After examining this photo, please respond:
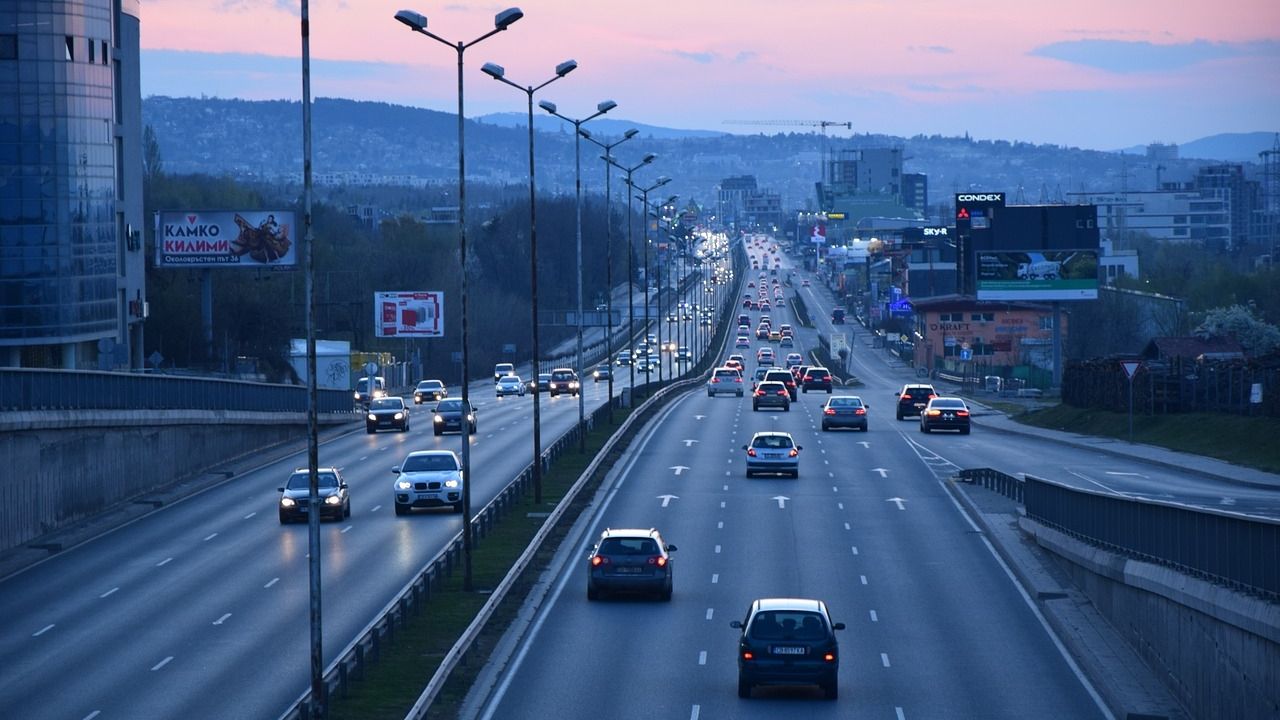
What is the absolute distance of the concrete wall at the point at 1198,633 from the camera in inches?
791

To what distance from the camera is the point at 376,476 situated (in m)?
57.2

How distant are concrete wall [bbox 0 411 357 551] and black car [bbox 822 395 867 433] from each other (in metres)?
23.5

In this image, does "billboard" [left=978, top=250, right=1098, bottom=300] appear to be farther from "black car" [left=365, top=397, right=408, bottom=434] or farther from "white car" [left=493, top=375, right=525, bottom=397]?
"black car" [left=365, top=397, right=408, bottom=434]

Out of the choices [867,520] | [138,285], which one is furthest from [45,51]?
[867,520]

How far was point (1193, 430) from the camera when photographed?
210ft

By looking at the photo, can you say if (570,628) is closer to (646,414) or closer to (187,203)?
(646,414)

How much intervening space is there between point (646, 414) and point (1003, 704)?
55771 mm

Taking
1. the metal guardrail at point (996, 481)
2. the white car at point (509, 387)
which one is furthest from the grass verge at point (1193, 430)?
the white car at point (509, 387)

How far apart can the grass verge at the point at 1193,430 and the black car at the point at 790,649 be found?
3243cm

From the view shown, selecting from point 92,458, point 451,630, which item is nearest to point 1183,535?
point 451,630

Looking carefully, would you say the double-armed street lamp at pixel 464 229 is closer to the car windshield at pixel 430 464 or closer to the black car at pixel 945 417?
the car windshield at pixel 430 464

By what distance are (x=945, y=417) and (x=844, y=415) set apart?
4.16m

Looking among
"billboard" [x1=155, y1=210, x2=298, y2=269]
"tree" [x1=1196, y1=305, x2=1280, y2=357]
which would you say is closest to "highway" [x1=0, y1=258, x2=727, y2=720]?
"billboard" [x1=155, y1=210, x2=298, y2=269]

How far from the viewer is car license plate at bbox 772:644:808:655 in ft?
80.0
